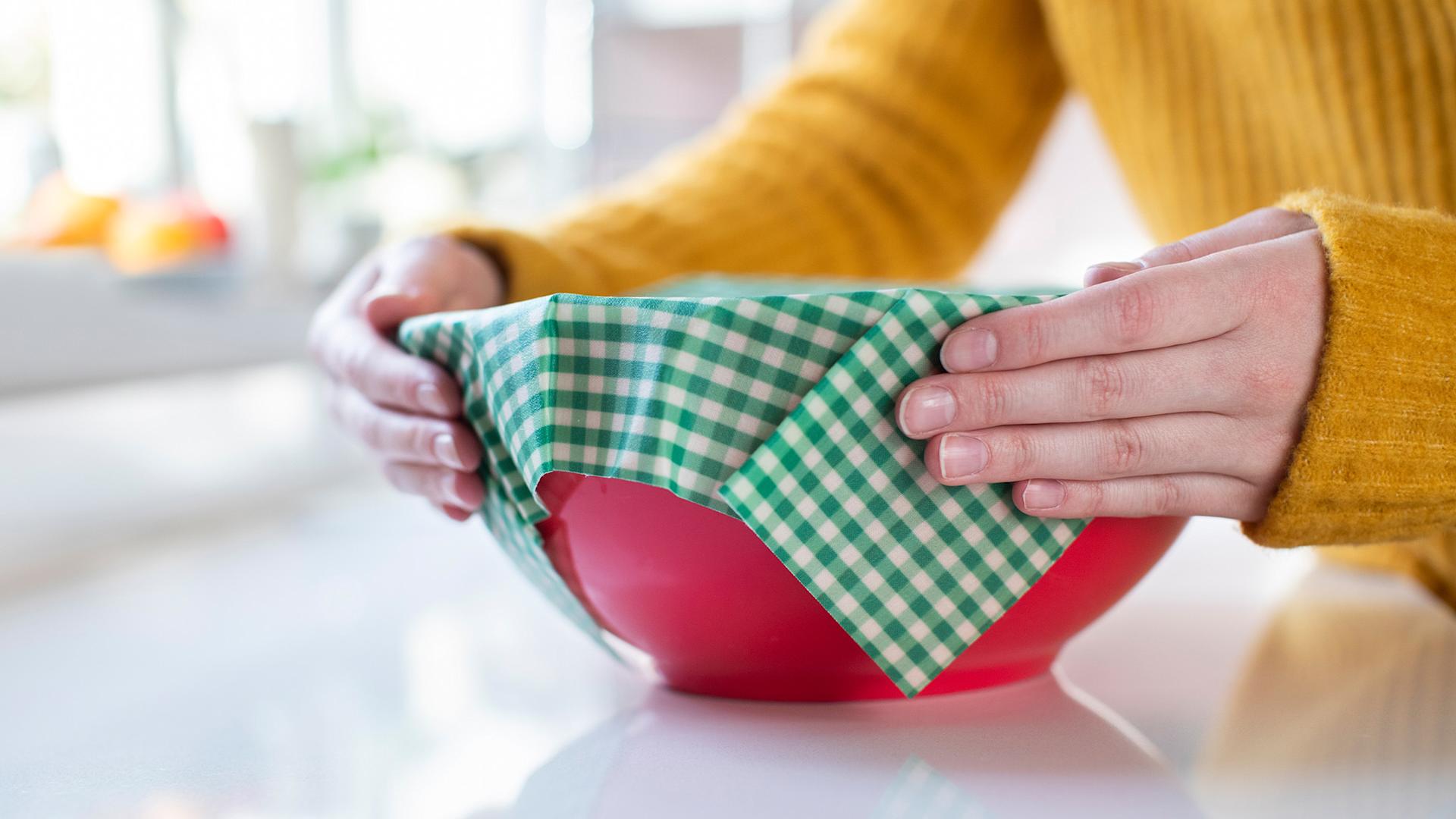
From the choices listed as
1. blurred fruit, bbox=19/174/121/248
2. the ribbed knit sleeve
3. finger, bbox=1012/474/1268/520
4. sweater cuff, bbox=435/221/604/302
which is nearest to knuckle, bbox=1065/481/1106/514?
finger, bbox=1012/474/1268/520

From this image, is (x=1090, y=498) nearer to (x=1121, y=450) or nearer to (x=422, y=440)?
(x=1121, y=450)

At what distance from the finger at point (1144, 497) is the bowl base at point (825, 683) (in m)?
0.09

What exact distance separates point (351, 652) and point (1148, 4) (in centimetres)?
64

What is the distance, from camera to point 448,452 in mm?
418

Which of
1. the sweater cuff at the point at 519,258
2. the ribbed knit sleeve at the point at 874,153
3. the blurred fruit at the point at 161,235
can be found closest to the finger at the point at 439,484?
the sweater cuff at the point at 519,258

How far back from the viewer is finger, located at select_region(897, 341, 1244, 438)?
336mm

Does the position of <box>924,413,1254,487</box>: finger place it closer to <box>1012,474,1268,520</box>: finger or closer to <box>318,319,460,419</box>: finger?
<box>1012,474,1268,520</box>: finger

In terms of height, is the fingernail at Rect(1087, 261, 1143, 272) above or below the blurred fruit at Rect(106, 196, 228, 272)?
above

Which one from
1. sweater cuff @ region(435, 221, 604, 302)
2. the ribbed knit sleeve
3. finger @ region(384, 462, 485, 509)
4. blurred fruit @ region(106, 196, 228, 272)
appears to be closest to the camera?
finger @ region(384, 462, 485, 509)

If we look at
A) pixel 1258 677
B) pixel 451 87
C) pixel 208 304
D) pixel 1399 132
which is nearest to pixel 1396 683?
pixel 1258 677

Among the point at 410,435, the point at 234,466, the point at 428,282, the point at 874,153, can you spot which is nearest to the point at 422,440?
the point at 410,435

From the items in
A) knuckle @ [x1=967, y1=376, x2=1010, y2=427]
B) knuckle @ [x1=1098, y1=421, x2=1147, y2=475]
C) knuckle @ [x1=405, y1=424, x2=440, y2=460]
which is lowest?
knuckle @ [x1=405, y1=424, x2=440, y2=460]

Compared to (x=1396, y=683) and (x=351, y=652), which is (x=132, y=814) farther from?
(x=1396, y=683)

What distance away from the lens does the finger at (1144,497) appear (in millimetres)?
355
